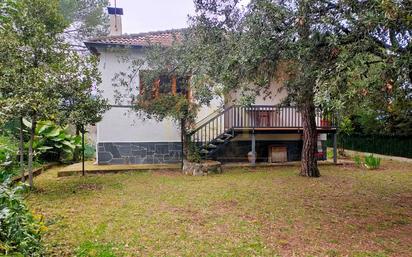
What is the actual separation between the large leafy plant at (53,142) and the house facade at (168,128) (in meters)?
1.55

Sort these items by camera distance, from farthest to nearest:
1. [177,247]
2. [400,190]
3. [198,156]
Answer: [198,156], [400,190], [177,247]

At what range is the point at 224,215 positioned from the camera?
19.0 ft

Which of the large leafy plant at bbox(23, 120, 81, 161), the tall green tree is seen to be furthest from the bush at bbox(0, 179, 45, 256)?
the tall green tree

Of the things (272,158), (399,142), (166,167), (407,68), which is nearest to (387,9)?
(407,68)

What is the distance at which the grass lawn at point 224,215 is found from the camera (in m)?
4.35

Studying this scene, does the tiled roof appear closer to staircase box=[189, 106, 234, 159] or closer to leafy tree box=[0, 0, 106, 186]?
staircase box=[189, 106, 234, 159]

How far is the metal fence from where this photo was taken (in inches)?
572

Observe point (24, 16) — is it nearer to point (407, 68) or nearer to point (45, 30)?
point (45, 30)

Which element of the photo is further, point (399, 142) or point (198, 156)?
point (399, 142)

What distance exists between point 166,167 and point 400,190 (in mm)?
6965

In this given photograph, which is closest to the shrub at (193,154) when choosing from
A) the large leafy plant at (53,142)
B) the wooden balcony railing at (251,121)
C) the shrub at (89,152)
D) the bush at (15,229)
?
the wooden balcony railing at (251,121)

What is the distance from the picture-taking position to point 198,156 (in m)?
10.7

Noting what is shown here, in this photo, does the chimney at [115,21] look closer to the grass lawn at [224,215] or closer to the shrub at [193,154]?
the shrub at [193,154]

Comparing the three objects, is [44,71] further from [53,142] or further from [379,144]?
[379,144]
